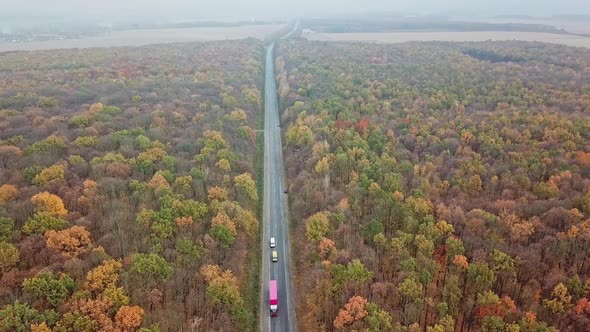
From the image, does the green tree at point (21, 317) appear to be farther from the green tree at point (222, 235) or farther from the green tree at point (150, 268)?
the green tree at point (222, 235)

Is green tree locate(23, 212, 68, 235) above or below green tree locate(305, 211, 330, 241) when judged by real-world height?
above

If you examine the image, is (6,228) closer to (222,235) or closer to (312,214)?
(222,235)

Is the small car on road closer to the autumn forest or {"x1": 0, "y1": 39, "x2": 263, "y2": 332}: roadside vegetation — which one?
the autumn forest

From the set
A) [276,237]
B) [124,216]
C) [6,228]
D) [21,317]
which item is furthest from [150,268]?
[276,237]

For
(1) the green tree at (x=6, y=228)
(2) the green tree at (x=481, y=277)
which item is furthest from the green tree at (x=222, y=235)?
(2) the green tree at (x=481, y=277)

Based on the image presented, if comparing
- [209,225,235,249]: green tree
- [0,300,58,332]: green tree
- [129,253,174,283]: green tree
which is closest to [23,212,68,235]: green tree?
[129,253,174,283]: green tree
